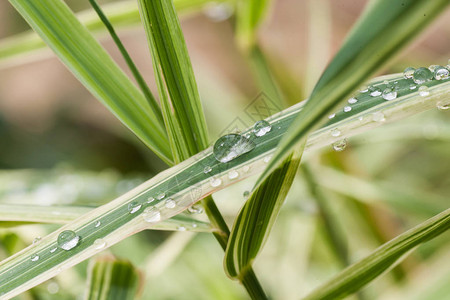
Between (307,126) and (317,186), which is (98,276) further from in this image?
(317,186)

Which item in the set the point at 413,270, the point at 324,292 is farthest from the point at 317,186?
the point at 324,292

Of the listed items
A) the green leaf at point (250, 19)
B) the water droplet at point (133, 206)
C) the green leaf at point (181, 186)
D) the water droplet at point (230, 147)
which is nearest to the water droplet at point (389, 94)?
the green leaf at point (181, 186)

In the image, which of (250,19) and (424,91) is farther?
(250,19)

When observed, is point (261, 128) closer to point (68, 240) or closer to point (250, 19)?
point (68, 240)

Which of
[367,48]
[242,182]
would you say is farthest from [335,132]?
[242,182]

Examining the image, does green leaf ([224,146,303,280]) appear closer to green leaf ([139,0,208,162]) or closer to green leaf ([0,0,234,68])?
green leaf ([139,0,208,162])

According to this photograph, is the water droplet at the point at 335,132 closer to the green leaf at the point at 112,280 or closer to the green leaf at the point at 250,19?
the green leaf at the point at 112,280
